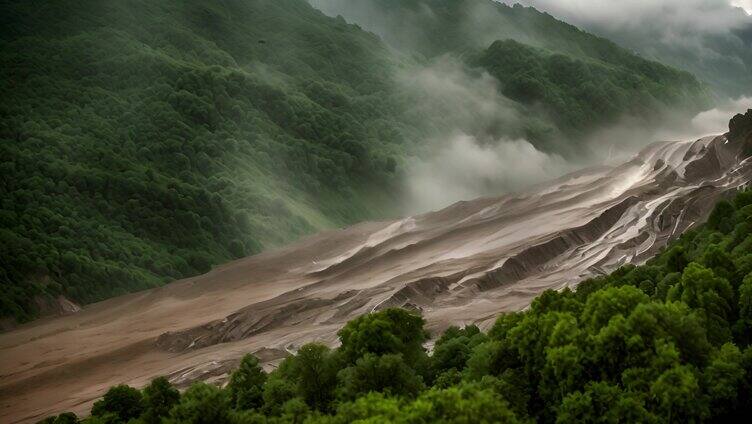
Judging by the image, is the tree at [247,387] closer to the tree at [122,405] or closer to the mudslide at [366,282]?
the tree at [122,405]

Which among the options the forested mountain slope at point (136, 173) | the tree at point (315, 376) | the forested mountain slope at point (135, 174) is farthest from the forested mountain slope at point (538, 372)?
the forested mountain slope at point (135, 174)

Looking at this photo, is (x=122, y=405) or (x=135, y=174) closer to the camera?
(x=122, y=405)

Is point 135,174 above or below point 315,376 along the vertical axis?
above

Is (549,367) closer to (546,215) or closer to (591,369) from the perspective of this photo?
(591,369)

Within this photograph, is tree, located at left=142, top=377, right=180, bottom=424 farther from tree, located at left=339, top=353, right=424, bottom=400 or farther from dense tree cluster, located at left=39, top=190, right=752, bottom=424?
tree, located at left=339, top=353, right=424, bottom=400

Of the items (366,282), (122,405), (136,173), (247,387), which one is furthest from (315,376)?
(136,173)

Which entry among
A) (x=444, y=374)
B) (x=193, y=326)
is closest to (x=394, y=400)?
(x=444, y=374)

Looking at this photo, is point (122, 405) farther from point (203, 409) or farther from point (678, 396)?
point (678, 396)
